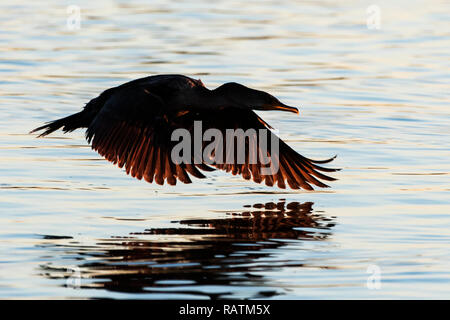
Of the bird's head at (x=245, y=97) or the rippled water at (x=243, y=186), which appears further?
the bird's head at (x=245, y=97)

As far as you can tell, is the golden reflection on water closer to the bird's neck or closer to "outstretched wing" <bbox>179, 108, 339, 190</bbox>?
"outstretched wing" <bbox>179, 108, 339, 190</bbox>

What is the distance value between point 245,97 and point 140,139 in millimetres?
1143

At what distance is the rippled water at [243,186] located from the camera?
24.4ft

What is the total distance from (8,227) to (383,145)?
16.3 feet

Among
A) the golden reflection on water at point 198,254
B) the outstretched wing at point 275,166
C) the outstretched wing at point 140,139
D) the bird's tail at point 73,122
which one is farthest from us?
the bird's tail at point 73,122

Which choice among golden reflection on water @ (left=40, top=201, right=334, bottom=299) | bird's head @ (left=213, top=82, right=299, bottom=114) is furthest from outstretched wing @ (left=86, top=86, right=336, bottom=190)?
golden reflection on water @ (left=40, top=201, right=334, bottom=299)

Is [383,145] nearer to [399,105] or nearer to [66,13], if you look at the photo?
[399,105]

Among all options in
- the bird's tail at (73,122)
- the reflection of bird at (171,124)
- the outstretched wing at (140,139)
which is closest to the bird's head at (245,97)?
the reflection of bird at (171,124)

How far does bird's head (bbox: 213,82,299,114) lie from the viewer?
9.67 m

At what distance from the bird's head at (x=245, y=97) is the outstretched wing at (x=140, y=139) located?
639mm

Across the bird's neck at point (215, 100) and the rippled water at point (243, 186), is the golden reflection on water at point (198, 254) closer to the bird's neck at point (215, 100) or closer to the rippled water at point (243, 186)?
the rippled water at point (243, 186)

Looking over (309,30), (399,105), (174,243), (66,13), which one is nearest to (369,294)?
(174,243)

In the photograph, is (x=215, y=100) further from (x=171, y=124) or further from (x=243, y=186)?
(x=243, y=186)

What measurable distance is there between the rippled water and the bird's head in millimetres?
832
